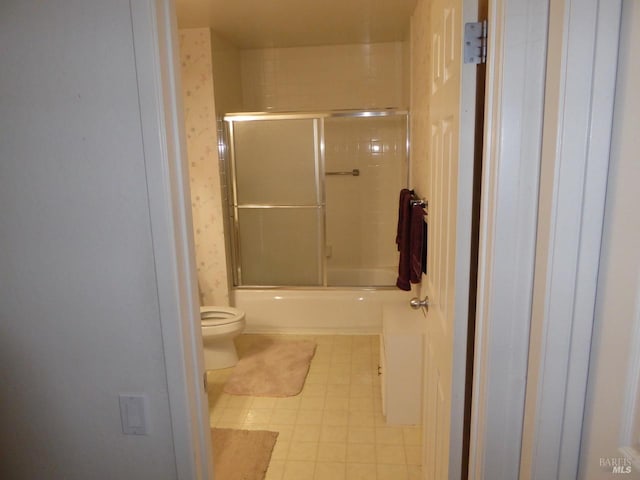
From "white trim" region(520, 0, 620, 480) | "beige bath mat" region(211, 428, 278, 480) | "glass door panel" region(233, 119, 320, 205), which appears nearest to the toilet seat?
"beige bath mat" region(211, 428, 278, 480)

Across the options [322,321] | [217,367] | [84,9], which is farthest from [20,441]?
[322,321]

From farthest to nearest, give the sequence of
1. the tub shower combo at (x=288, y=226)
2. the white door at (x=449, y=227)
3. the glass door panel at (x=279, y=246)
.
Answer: the glass door panel at (x=279, y=246)
the tub shower combo at (x=288, y=226)
the white door at (x=449, y=227)

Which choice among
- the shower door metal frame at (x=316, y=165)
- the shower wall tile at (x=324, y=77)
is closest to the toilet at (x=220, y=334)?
the shower door metal frame at (x=316, y=165)

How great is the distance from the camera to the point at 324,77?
13.0 feet

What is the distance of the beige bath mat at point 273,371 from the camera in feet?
8.89

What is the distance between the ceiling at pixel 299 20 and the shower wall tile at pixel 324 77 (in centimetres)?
13

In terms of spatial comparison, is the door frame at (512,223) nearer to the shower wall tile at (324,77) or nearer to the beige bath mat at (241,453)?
the beige bath mat at (241,453)

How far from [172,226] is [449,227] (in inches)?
28.3

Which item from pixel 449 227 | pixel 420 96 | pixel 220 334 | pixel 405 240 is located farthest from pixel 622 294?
pixel 220 334

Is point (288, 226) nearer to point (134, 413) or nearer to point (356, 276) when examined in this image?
point (356, 276)

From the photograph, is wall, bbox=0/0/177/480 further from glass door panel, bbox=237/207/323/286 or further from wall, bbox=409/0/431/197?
glass door panel, bbox=237/207/323/286

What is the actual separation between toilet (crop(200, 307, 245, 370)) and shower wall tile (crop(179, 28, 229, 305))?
0.53 m

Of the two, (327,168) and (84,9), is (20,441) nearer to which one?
(84,9)

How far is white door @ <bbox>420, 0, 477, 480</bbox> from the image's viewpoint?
3.24 feet
